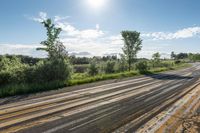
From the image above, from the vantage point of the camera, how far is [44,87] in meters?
14.3

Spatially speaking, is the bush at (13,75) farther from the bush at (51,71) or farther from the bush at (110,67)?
the bush at (110,67)

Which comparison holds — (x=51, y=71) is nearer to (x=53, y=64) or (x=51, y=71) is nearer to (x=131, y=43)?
(x=53, y=64)

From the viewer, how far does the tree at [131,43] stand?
42656 millimetres

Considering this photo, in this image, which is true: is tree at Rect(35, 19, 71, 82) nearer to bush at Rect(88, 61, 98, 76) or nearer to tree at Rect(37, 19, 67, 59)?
tree at Rect(37, 19, 67, 59)

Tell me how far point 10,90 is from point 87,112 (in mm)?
6742

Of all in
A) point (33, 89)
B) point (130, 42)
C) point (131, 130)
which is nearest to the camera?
point (131, 130)

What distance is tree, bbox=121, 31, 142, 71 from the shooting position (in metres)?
42.7

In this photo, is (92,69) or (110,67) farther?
(110,67)

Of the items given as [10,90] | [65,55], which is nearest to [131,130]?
[10,90]

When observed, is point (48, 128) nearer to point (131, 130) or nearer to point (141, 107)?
point (131, 130)

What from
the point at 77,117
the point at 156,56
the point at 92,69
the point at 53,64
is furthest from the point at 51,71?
the point at 156,56

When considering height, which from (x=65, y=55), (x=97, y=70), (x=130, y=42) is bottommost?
(x=97, y=70)

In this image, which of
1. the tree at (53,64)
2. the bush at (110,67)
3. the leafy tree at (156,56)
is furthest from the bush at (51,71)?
the leafy tree at (156,56)

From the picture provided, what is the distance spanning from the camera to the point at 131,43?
42875mm
